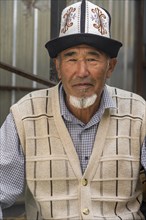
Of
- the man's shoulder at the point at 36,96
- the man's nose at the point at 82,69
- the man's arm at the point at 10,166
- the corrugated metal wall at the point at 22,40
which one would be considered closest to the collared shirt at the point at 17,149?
the man's arm at the point at 10,166

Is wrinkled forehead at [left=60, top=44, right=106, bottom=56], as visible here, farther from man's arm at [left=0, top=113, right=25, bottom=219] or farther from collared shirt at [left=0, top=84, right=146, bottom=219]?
man's arm at [left=0, top=113, right=25, bottom=219]

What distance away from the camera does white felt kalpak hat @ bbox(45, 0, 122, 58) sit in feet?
6.35

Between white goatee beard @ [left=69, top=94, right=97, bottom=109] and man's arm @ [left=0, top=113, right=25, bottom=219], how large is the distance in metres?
0.30

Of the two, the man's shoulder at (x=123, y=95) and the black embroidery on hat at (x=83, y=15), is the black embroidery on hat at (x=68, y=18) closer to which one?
the black embroidery on hat at (x=83, y=15)

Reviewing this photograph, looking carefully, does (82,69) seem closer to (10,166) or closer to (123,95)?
(123,95)

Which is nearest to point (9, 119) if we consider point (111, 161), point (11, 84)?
point (111, 161)

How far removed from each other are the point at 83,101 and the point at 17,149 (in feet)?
1.21

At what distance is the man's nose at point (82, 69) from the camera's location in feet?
6.40

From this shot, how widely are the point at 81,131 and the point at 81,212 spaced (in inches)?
14.3

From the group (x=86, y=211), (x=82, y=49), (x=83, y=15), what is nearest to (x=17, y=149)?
(x=86, y=211)

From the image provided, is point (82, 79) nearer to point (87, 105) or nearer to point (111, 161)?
point (87, 105)

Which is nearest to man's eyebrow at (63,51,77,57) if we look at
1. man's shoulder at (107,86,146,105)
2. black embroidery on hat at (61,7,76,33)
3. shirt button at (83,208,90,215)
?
black embroidery on hat at (61,7,76,33)

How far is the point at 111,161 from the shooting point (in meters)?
2.04

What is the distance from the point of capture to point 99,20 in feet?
6.54
